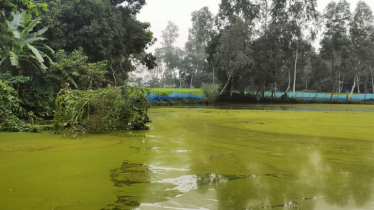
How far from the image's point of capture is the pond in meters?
2.95

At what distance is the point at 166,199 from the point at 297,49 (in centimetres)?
3352

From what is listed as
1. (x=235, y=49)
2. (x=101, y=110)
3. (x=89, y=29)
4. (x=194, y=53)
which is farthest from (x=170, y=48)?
(x=101, y=110)

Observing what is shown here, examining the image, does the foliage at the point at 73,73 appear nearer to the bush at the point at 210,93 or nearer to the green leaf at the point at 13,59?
the green leaf at the point at 13,59

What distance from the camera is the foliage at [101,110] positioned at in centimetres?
769

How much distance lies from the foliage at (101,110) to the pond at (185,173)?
90cm

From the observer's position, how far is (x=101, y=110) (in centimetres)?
795

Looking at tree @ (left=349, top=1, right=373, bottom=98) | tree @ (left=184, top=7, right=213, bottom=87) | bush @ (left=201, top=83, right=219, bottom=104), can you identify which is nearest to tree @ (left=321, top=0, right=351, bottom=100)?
tree @ (left=349, top=1, right=373, bottom=98)

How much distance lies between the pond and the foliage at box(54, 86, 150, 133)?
2.95 feet

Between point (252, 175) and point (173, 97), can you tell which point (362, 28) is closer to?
point (173, 97)

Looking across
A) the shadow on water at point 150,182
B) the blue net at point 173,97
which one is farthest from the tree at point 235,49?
the shadow on water at point 150,182

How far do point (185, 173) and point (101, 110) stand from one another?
465 cm

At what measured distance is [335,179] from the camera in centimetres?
376

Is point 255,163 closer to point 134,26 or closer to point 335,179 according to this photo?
point 335,179

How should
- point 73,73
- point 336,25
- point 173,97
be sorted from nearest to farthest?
point 73,73 < point 173,97 < point 336,25
